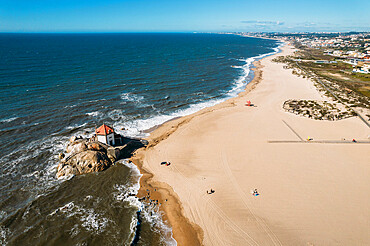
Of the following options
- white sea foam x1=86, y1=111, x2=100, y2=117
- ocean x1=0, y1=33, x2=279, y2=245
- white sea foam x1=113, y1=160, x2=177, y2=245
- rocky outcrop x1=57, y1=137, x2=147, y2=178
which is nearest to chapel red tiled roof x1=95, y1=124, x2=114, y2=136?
rocky outcrop x1=57, y1=137, x2=147, y2=178

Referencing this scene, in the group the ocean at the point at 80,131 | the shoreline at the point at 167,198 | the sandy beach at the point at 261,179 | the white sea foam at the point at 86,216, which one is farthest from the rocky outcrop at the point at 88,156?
the white sea foam at the point at 86,216

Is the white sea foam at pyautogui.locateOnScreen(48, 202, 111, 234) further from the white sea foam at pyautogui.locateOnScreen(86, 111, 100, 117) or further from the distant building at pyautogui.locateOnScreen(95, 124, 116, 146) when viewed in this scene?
the white sea foam at pyautogui.locateOnScreen(86, 111, 100, 117)

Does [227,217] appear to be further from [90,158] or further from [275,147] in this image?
[90,158]

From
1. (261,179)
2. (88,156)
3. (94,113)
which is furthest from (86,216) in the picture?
(94,113)

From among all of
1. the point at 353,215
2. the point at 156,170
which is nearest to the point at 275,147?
the point at 353,215

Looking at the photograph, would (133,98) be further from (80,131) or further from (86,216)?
(86,216)

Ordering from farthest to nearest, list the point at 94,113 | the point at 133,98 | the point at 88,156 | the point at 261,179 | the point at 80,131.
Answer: the point at 133,98
the point at 94,113
the point at 80,131
the point at 88,156
the point at 261,179
